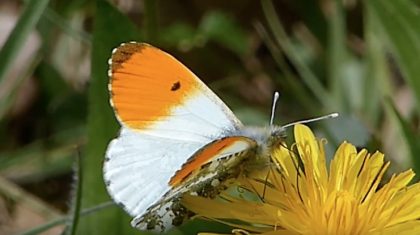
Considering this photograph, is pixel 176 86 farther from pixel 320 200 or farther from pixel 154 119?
pixel 320 200

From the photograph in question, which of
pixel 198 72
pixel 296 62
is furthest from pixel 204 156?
pixel 198 72

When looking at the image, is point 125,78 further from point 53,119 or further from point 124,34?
point 53,119

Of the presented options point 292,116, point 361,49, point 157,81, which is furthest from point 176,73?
point 361,49

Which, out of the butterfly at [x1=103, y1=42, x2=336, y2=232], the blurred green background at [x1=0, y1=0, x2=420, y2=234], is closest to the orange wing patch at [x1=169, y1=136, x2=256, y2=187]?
the butterfly at [x1=103, y1=42, x2=336, y2=232]

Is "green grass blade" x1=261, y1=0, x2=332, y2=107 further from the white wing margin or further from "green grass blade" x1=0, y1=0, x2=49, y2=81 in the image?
the white wing margin

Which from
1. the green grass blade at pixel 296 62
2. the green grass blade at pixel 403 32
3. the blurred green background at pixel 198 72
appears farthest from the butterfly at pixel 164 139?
the green grass blade at pixel 296 62
